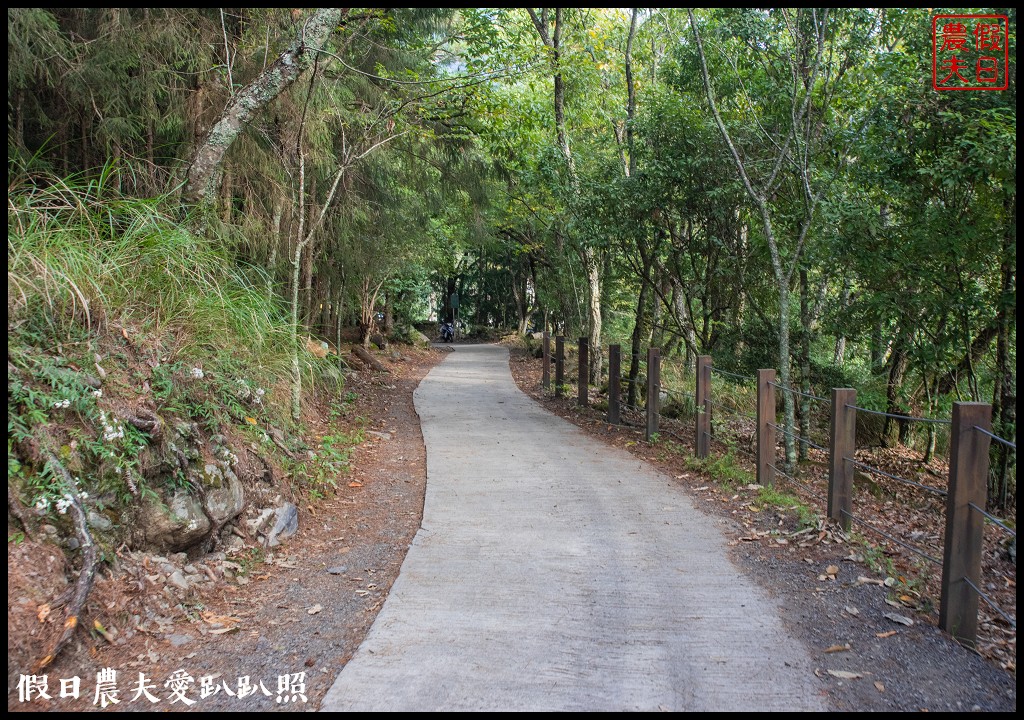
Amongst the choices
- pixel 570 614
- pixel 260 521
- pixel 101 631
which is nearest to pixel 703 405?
pixel 570 614

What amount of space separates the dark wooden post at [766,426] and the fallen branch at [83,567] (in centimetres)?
498

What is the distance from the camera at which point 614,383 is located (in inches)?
367

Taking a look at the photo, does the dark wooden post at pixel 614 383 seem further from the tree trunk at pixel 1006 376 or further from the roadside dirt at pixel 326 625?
the tree trunk at pixel 1006 376

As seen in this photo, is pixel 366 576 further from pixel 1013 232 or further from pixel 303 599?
pixel 1013 232

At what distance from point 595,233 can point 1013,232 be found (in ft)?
15.0

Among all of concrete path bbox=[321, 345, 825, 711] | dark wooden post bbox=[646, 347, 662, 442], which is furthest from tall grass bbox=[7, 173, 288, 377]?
dark wooden post bbox=[646, 347, 662, 442]

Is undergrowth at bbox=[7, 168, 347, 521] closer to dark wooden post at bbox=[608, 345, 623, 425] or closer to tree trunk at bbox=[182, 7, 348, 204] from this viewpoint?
tree trunk at bbox=[182, 7, 348, 204]

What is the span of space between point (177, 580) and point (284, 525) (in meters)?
1.10

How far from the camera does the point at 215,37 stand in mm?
7078

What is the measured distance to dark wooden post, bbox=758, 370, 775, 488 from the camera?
18.9 feet

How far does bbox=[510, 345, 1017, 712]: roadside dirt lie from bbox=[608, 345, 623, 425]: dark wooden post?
3.71 meters

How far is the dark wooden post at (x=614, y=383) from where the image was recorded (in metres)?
9.17

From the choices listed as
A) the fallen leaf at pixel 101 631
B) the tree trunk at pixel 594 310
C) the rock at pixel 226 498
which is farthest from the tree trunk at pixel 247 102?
the tree trunk at pixel 594 310

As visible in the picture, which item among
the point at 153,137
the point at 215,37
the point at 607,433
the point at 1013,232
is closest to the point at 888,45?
the point at 1013,232
